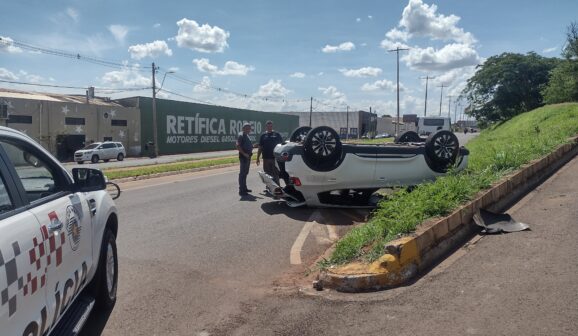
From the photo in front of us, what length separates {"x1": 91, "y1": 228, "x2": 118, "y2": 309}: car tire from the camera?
13.8 ft

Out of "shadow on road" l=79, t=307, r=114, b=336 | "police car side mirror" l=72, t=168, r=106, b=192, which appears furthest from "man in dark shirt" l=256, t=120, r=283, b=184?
"police car side mirror" l=72, t=168, r=106, b=192

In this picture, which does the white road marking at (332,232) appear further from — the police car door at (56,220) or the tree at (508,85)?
the tree at (508,85)

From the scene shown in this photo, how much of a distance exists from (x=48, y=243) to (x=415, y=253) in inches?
129

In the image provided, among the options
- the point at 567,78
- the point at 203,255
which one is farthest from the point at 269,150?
the point at 567,78

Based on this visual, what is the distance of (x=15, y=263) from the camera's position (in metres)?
2.39

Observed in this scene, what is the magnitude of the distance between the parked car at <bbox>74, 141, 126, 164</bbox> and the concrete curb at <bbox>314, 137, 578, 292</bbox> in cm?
3635

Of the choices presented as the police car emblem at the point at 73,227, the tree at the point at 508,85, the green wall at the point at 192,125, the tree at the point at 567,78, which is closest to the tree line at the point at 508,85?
the tree at the point at 508,85

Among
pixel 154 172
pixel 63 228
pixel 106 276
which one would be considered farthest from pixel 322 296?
pixel 154 172

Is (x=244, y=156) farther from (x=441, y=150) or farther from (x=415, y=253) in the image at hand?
(x=415, y=253)

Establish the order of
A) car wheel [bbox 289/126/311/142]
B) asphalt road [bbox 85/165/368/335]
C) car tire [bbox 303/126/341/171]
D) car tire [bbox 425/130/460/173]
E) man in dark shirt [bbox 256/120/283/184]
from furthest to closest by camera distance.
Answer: man in dark shirt [bbox 256/120/283/184]
car wheel [bbox 289/126/311/142]
car tire [bbox 425/130/460/173]
car tire [bbox 303/126/341/171]
asphalt road [bbox 85/165/368/335]

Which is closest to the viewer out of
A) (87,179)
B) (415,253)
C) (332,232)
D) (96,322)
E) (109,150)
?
(87,179)

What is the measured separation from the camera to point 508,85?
4228cm

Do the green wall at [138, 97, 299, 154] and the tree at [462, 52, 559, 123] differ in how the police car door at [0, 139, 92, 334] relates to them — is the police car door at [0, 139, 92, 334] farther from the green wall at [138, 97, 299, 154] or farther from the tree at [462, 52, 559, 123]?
the green wall at [138, 97, 299, 154]

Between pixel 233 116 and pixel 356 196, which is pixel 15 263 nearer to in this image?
pixel 356 196
